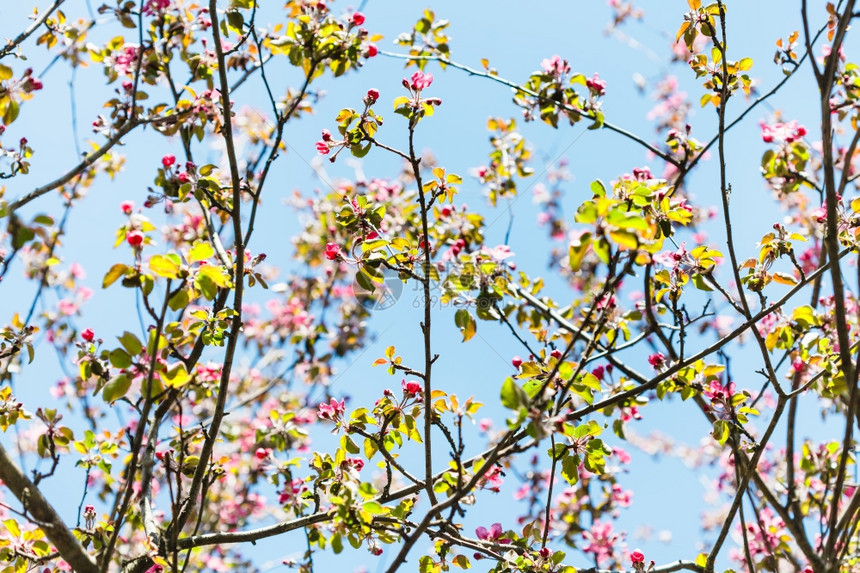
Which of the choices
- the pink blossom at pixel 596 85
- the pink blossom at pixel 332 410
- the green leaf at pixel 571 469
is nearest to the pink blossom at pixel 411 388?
the pink blossom at pixel 332 410

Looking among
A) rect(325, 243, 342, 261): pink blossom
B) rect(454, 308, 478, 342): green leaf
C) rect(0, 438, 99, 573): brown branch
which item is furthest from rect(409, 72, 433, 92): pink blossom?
rect(0, 438, 99, 573): brown branch

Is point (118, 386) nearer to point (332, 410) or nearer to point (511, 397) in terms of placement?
point (332, 410)

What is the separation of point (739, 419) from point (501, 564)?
1094 millimetres

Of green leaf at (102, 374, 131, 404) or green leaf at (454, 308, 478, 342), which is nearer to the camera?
green leaf at (102, 374, 131, 404)

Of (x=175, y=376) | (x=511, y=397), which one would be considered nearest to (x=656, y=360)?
(x=511, y=397)

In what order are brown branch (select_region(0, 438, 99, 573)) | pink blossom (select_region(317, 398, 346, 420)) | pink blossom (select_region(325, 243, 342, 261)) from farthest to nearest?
pink blossom (select_region(317, 398, 346, 420))
pink blossom (select_region(325, 243, 342, 261))
brown branch (select_region(0, 438, 99, 573))

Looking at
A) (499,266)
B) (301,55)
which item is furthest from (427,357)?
(301,55)

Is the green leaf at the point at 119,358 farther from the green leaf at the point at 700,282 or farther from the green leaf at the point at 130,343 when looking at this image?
the green leaf at the point at 700,282

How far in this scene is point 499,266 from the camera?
2990 mm

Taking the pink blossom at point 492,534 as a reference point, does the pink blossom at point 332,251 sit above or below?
above

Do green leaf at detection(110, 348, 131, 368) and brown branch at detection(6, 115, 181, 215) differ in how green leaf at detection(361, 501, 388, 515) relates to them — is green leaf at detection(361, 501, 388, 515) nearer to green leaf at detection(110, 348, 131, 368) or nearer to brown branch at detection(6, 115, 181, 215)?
green leaf at detection(110, 348, 131, 368)

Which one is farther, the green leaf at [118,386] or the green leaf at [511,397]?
the green leaf at [118,386]

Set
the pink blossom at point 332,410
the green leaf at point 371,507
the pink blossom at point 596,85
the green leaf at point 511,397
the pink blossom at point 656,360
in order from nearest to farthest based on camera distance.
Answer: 1. the green leaf at point 511,397
2. the green leaf at point 371,507
3. the pink blossom at point 332,410
4. the pink blossom at point 656,360
5. the pink blossom at point 596,85

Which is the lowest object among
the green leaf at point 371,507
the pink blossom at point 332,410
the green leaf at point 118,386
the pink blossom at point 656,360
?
the green leaf at point 371,507
